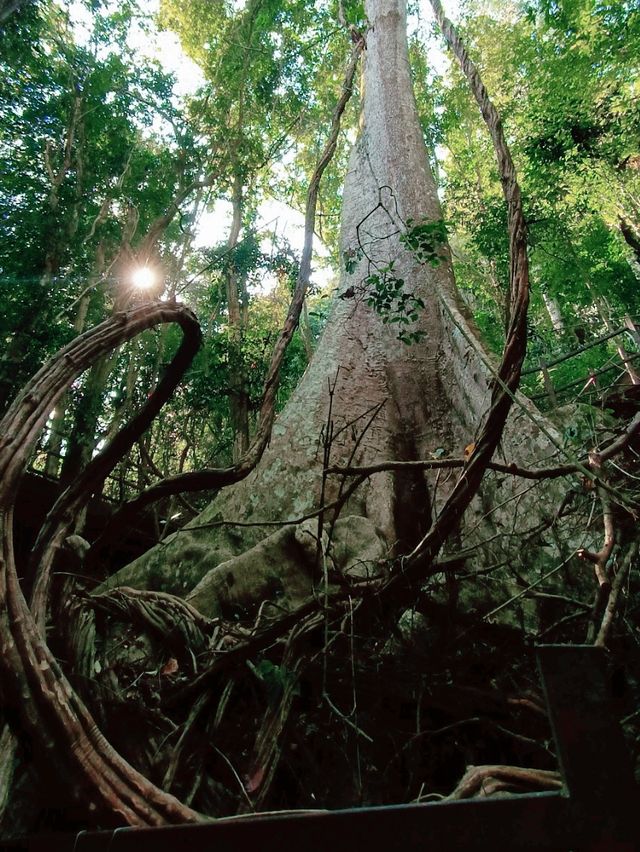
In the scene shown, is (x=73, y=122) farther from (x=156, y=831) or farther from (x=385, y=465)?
(x=156, y=831)

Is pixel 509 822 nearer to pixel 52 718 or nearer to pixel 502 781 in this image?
pixel 502 781

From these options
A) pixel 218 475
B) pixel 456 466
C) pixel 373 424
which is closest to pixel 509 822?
pixel 456 466

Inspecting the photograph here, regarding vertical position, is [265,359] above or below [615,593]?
above

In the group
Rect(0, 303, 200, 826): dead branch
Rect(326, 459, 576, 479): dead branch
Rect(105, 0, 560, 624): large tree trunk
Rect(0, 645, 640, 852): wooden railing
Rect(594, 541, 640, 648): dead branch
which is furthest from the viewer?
Rect(105, 0, 560, 624): large tree trunk

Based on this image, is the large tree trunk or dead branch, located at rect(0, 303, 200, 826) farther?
the large tree trunk

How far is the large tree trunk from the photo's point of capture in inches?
92.2

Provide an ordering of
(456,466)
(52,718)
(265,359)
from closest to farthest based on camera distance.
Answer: (52,718) < (456,466) < (265,359)

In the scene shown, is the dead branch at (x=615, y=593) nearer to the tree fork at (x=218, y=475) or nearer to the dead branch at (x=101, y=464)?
the tree fork at (x=218, y=475)

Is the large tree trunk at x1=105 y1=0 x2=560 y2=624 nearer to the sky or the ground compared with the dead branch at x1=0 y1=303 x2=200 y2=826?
nearer to the sky

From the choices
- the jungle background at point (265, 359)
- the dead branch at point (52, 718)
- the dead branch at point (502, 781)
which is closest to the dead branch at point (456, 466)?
the jungle background at point (265, 359)

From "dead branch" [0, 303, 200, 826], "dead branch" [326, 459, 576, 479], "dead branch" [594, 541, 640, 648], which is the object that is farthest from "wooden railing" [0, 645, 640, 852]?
"dead branch" [326, 459, 576, 479]

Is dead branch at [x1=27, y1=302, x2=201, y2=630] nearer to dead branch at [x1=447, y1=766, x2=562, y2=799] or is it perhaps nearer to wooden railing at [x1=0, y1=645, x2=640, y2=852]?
wooden railing at [x1=0, y1=645, x2=640, y2=852]

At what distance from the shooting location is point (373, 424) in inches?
125

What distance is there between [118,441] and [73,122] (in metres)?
6.87
